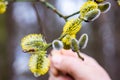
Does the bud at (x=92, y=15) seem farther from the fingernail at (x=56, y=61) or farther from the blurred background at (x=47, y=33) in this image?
the blurred background at (x=47, y=33)

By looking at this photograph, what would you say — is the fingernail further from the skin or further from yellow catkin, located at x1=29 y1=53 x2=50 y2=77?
yellow catkin, located at x1=29 y1=53 x2=50 y2=77

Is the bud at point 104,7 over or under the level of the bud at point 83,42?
over

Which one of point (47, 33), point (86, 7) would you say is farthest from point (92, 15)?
point (47, 33)

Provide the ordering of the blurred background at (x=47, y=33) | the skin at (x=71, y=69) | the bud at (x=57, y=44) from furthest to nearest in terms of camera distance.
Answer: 1. the blurred background at (x=47, y=33)
2. the skin at (x=71, y=69)
3. the bud at (x=57, y=44)

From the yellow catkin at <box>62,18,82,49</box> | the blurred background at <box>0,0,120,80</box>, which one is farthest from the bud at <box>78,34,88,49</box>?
the blurred background at <box>0,0,120,80</box>

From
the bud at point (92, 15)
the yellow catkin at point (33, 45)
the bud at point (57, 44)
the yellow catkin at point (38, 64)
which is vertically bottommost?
the yellow catkin at point (38, 64)

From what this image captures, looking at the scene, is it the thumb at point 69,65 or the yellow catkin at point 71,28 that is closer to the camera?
the yellow catkin at point 71,28

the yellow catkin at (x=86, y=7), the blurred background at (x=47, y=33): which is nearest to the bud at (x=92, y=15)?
the yellow catkin at (x=86, y=7)
